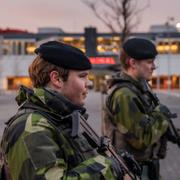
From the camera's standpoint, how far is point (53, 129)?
2.40 m

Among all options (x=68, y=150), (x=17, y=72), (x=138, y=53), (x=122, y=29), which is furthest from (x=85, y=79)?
(x=17, y=72)

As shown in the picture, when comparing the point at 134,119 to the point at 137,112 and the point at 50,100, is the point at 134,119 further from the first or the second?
the point at 50,100

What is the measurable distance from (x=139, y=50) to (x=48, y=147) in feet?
6.95

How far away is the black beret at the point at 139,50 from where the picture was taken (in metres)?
4.29

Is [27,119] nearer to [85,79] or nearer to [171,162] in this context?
[85,79]

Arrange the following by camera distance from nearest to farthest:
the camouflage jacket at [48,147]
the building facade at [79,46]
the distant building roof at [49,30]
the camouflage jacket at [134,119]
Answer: the camouflage jacket at [48,147] < the camouflage jacket at [134,119] < the building facade at [79,46] < the distant building roof at [49,30]

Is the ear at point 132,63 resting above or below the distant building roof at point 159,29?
below

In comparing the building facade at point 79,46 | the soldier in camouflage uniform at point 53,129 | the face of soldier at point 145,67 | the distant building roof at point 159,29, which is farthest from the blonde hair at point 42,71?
the distant building roof at point 159,29

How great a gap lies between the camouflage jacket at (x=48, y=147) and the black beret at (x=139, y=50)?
181 centimetres

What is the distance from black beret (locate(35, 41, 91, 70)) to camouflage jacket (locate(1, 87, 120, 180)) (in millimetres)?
147

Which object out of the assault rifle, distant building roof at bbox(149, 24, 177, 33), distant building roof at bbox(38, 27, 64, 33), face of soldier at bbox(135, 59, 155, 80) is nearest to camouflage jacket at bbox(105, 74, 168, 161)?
face of soldier at bbox(135, 59, 155, 80)

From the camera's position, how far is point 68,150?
243 centimetres

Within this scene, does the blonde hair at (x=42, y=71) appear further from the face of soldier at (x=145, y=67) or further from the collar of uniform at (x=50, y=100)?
the face of soldier at (x=145, y=67)

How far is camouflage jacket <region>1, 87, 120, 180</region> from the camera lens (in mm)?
2293
